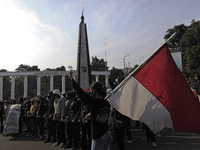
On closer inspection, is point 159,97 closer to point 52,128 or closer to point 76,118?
point 76,118

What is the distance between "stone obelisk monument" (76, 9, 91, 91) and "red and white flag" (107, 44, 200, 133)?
5966 mm

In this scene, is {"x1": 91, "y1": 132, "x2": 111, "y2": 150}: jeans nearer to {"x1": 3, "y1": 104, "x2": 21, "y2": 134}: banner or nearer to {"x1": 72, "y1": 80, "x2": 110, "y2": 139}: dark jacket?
{"x1": 72, "y1": 80, "x2": 110, "y2": 139}: dark jacket

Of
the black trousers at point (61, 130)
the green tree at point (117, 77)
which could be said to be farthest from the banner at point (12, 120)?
the green tree at point (117, 77)

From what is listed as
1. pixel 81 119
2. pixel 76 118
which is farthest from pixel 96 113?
pixel 76 118

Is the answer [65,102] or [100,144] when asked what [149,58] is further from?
[65,102]

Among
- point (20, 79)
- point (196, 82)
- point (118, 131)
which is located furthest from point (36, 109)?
point (20, 79)

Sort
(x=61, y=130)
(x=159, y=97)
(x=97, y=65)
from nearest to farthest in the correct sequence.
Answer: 1. (x=159, y=97)
2. (x=61, y=130)
3. (x=97, y=65)

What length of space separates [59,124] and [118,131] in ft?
8.12

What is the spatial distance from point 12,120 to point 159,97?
7112 mm

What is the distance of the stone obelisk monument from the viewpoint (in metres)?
9.38

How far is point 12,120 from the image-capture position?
755 centimetres

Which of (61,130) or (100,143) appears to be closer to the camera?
Answer: (100,143)

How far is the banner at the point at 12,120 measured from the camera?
7344 mm

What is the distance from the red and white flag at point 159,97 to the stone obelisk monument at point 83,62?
5.97 meters
